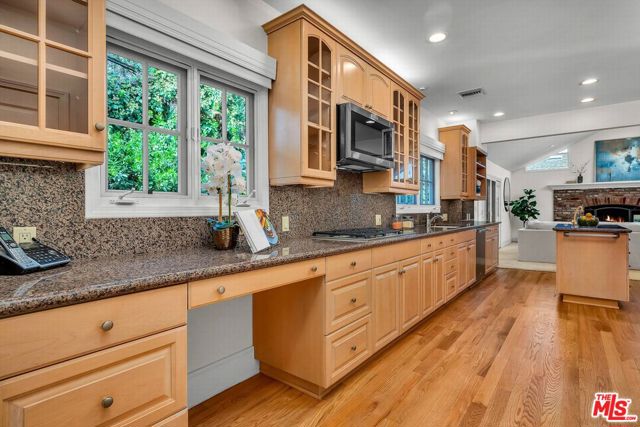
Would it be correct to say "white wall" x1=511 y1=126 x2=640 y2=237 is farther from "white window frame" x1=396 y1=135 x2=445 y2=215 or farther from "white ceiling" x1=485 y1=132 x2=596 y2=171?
"white window frame" x1=396 y1=135 x2=445 y2=215

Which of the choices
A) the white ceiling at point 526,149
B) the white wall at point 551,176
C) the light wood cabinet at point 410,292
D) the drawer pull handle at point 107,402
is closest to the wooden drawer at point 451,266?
the light wood cabinet at point 410,292

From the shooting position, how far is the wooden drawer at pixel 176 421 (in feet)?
3.67

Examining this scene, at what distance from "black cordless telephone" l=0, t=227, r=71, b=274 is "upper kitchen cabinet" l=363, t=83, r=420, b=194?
2555 millimetres

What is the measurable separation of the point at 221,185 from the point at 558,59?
12.2 feet

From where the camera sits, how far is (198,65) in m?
1.96

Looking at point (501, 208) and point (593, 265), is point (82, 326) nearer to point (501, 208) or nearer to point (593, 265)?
point (593, 265)

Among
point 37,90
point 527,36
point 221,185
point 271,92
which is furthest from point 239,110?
point 527,36

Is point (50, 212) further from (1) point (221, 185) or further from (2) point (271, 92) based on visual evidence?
(2) point (271, 92)

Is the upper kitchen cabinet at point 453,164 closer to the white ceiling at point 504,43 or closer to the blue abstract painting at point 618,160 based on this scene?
the white ceiling at point 504,43

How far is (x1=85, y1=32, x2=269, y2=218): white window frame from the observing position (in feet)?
5.11

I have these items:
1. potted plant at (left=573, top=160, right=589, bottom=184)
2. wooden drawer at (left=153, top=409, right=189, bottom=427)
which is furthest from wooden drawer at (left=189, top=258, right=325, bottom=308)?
potted plant at (left=573, top=160, right=589, bottom=184)

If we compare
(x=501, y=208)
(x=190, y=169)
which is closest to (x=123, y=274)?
(x=190, y=169)

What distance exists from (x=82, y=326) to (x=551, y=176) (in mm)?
12018

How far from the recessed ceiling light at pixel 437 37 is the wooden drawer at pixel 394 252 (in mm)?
1805
